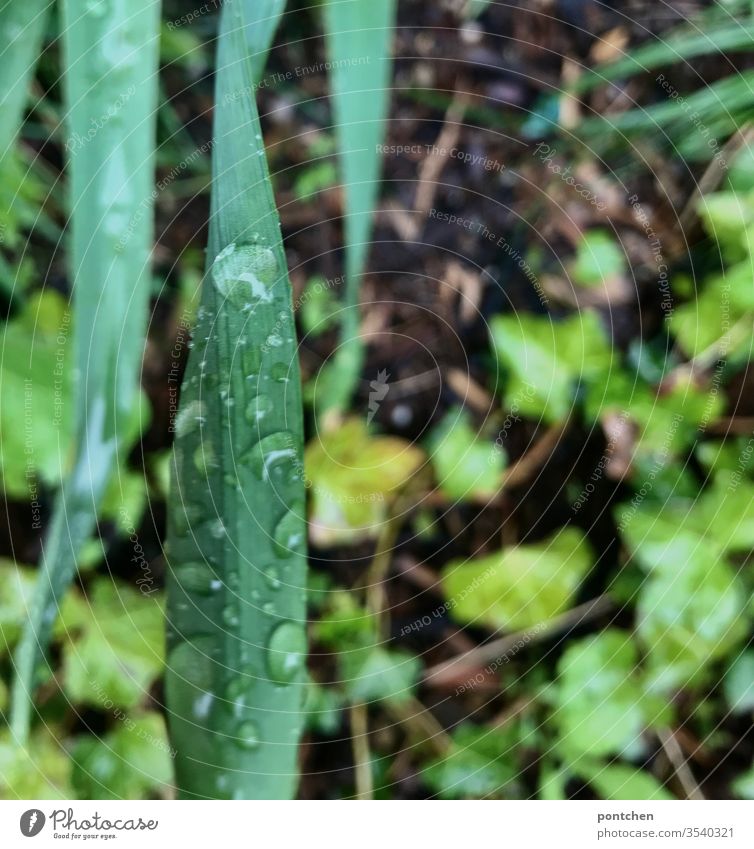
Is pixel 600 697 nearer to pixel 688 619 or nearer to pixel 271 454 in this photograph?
pixel 688 619

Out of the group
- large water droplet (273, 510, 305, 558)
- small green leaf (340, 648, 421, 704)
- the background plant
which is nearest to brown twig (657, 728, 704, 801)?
the background plant

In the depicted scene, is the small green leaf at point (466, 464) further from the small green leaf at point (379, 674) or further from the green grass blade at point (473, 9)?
the green grass blade at point (473, 9)

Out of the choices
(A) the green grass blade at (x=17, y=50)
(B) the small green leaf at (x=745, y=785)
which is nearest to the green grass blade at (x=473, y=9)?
(A) the green grass blade at (x=17, y=50)

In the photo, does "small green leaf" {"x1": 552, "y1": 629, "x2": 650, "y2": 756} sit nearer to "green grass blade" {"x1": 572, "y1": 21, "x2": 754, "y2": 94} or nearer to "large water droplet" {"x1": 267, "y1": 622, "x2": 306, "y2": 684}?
"large water droplet" {"x1": 267, "y1": 622, "x2": 306, "y2": 684}

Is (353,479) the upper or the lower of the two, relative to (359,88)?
lower

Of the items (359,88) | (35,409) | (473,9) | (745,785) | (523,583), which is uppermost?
(473,9)

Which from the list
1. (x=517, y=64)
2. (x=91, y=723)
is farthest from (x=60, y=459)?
(x=517, y=64)

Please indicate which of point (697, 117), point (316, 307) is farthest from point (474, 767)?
point (697, 117)
